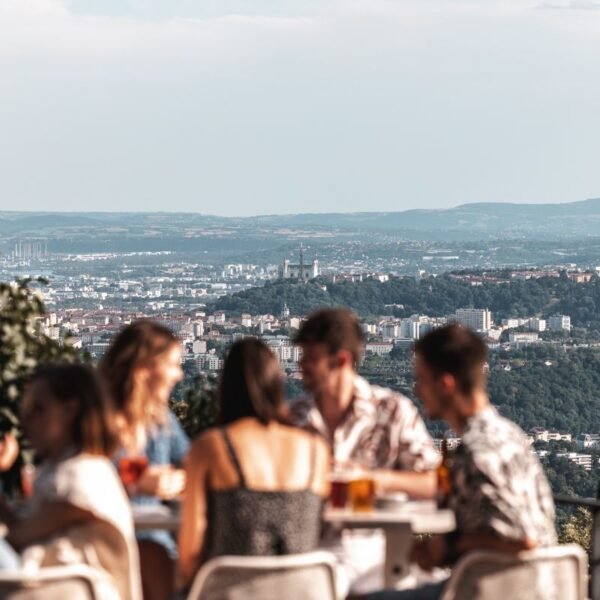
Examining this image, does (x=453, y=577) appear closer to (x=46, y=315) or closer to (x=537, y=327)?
(x=46, y=315)

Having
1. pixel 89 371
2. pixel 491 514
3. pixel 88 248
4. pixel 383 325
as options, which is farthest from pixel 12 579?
pixel 88 248

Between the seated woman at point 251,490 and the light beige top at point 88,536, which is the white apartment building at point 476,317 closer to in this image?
the seated woman at point 251,490

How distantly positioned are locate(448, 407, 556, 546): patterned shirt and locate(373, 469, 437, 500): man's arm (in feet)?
1.65

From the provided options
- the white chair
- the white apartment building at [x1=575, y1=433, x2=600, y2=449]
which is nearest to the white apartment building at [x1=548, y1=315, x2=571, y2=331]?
the white apartment building at [x1=575, y1=433, x2=600, y2=449]

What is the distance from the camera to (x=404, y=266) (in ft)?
510

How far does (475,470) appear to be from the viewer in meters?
4.25

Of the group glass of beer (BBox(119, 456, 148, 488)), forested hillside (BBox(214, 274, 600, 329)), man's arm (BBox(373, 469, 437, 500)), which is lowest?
forested hillside (BBox(214, 274, 600, 329))

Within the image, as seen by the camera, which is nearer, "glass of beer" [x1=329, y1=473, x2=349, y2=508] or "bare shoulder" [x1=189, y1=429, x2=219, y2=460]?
"bare shoulder" [x1=189, y1=429, x2=219, y2=460]

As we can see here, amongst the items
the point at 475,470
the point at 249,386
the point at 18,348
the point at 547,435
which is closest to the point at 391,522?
the point at 475,470

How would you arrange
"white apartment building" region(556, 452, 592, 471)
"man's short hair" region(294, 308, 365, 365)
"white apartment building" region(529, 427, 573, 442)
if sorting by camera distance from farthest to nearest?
"white apartment building" region(529, 427, 573, 442), "white apartment building" region(556, 452, 592, 471), "man's short hair" region(294, 308, 365, 365)

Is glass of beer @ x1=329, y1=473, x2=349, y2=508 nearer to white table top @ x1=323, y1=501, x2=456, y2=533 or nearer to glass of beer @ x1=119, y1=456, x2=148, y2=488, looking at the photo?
white table top @ x1=323, y1=501, x2=456, y2=533

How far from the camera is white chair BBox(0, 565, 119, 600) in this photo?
12.1 ft

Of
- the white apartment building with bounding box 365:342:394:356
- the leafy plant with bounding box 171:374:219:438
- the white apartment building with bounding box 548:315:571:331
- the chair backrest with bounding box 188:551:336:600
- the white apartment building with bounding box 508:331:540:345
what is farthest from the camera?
the white apartment building with bounding box 548:315:571:331

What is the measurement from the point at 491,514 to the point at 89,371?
97 cm
